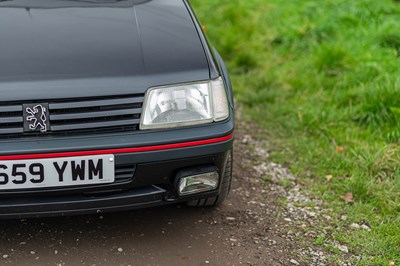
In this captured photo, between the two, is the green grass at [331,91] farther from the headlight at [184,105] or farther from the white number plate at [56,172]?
the white number plate at [56,172]

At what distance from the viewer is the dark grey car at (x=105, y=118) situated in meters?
2.41

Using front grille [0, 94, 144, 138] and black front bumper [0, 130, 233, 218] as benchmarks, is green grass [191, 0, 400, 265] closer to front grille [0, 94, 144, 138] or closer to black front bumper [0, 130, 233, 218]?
black front bumper [0, 130, 233, 218]

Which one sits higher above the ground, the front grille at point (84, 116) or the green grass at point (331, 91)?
the front grille at point (84, 116)

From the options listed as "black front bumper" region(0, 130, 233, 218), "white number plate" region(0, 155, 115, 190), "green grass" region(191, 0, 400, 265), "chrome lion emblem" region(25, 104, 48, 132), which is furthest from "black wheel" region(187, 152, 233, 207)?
"chrome lion emblem" region(25, 104, 48, 132)

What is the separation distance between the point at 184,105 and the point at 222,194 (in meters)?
0.71

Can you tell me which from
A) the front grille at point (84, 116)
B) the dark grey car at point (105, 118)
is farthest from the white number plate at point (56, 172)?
the front grille at point (84, 116)

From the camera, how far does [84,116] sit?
2.46 metres

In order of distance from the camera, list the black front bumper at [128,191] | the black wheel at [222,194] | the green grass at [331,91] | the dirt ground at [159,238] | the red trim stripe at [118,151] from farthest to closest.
→ the green grass at [331,91], the black wheel at [222,194], the dirt ground at [159,238], the black front bumper at [128,191], the red trim stripe at [118,151]

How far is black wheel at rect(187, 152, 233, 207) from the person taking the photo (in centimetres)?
298

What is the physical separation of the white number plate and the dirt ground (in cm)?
50

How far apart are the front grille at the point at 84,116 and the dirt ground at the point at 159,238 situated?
668 mm

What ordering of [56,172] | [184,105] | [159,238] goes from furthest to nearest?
[159,238] → [184,105] → [56,172]

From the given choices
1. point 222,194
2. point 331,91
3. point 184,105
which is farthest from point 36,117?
point 331,91

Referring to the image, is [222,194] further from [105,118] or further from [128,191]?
[105,118]
